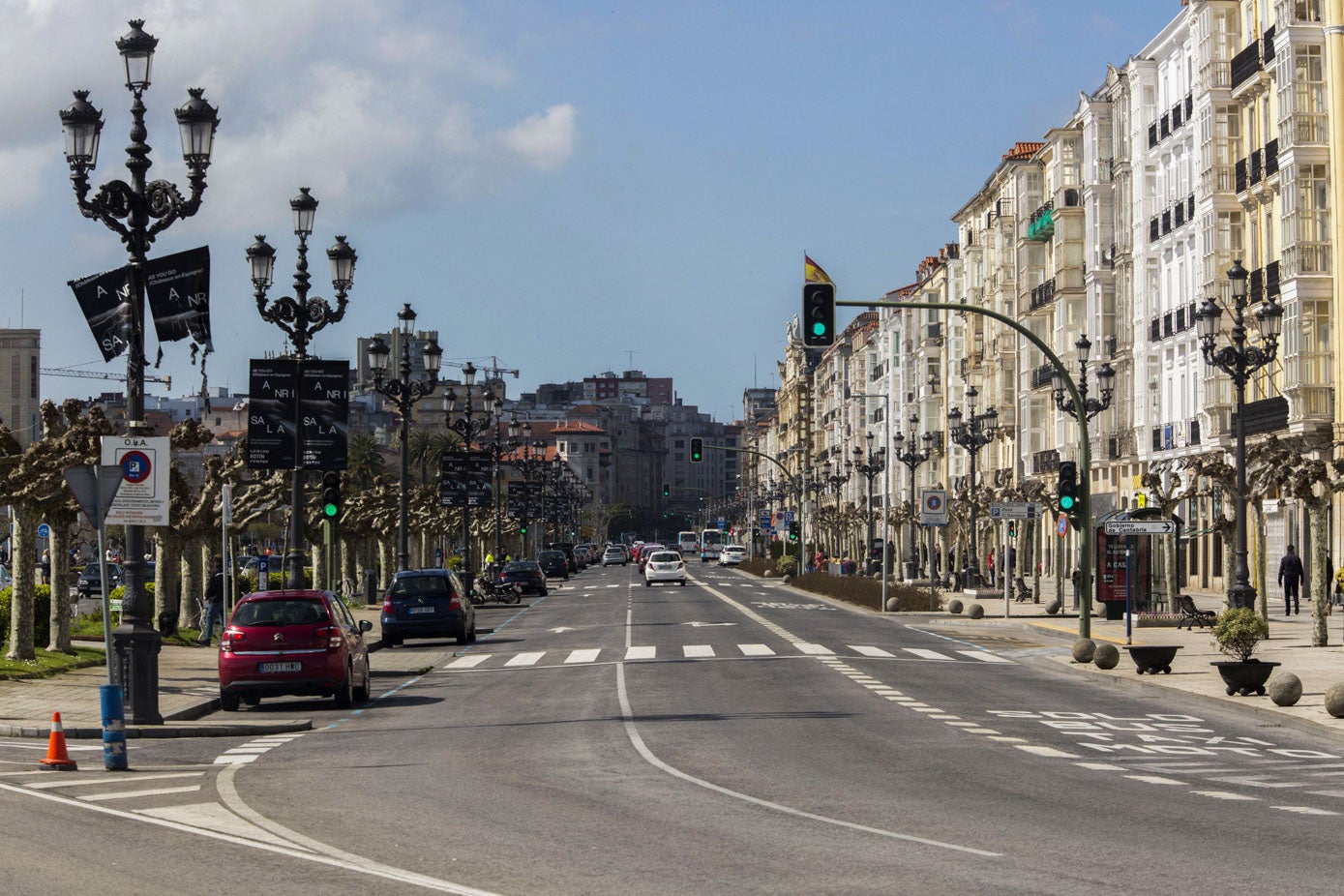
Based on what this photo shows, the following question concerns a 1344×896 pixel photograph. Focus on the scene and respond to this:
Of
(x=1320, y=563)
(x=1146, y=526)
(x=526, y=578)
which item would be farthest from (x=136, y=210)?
(x=526, y=578)

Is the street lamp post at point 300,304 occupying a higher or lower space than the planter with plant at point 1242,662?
higher

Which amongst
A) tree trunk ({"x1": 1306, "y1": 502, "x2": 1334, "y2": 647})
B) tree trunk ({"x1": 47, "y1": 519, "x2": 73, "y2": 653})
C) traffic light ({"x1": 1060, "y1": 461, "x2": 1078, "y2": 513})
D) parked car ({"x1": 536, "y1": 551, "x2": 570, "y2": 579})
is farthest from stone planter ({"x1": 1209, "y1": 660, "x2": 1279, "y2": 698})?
parked car ({"x1": 536, "y1": 551, "x2": 570, "y2": 579})

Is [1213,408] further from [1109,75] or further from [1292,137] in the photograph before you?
[1109,75]

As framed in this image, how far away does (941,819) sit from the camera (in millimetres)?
12453

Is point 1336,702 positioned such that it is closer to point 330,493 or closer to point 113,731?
point 113,731

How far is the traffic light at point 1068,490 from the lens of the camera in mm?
34188

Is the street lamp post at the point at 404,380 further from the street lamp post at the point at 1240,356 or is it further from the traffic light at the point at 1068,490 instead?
the street lamp post at the point at 1240,356

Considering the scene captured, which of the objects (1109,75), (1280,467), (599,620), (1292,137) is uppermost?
(1109,75)

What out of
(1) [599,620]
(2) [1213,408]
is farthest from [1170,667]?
(2) [1213,408]

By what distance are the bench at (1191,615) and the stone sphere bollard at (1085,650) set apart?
10644mm

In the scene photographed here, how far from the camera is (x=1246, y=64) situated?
189 ft

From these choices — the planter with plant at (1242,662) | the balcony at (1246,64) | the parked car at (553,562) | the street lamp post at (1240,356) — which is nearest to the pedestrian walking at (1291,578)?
the street lamp post at (1240,356)

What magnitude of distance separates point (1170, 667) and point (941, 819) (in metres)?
17.1

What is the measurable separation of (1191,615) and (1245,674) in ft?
61.4
